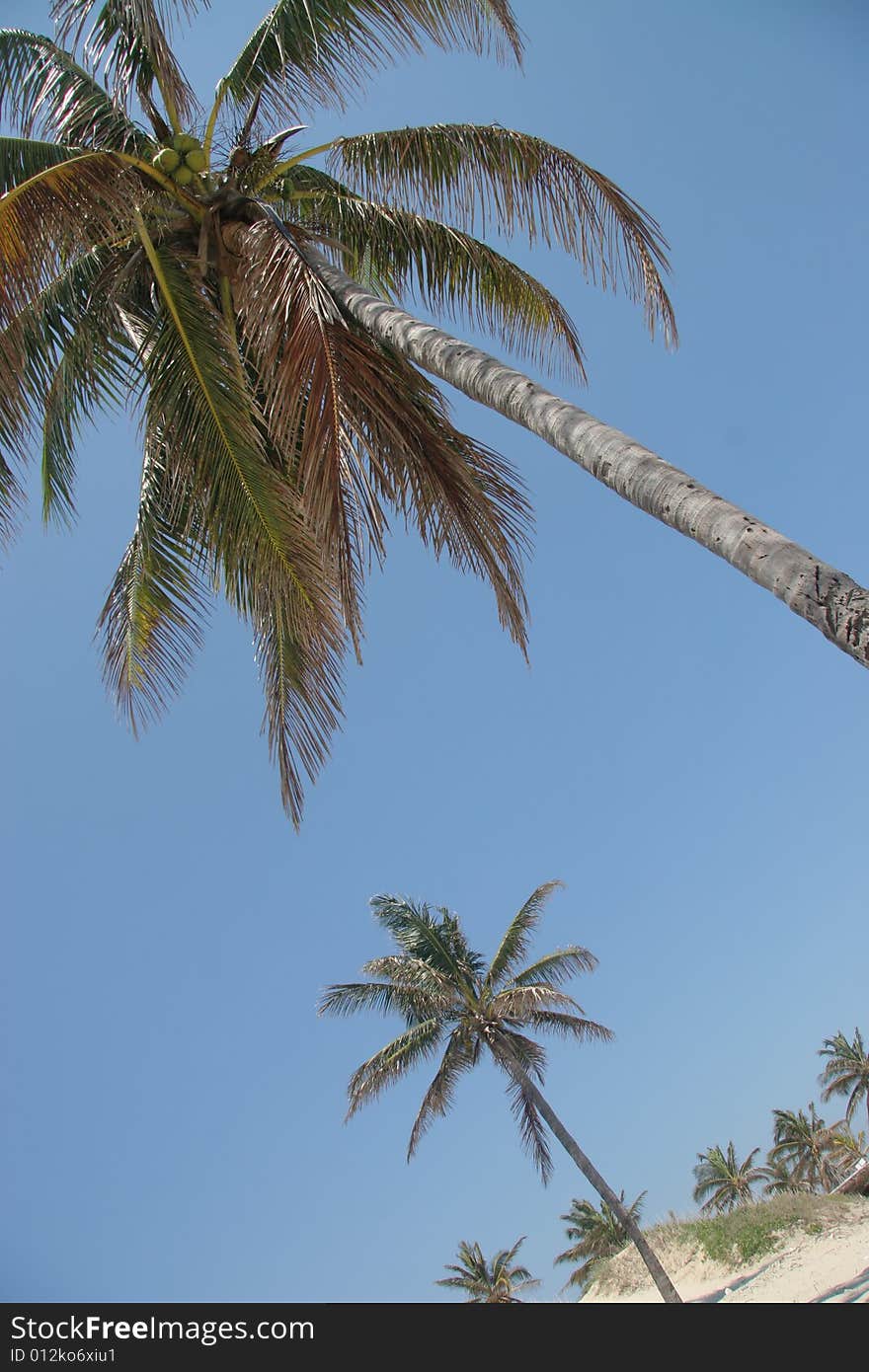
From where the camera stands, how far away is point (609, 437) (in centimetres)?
377

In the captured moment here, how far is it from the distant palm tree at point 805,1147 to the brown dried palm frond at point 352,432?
132ft

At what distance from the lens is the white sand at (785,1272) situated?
1684 cm

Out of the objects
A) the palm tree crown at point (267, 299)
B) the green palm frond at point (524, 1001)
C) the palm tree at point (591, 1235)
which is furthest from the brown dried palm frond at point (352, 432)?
the palm tree at point (591, 1235)

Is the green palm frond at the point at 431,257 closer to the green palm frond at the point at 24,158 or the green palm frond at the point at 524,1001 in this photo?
the green palm frond at the point at 24,158

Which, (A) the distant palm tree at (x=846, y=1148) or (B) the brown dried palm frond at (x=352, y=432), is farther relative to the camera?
(A) the distant palm tree at (x=846, y=1148)

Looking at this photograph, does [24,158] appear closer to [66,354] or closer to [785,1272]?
[66,354]

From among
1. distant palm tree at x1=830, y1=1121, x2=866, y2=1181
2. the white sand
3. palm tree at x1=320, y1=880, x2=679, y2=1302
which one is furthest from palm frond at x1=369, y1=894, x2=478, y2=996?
distant palm tree at x1=830, y1=1121, x2=866, y2=1181

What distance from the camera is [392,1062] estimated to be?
65.8ft

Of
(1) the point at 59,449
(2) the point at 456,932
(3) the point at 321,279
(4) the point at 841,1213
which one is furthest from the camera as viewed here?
(2) the point at 456,932

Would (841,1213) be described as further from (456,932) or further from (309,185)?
(309,185)

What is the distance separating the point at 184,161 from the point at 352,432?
2405mm
